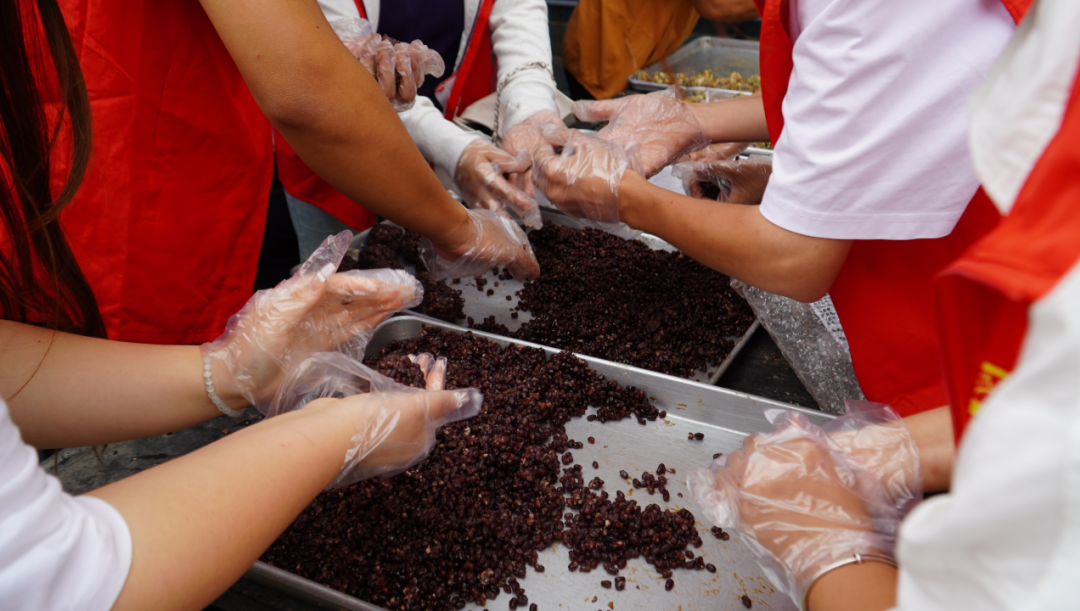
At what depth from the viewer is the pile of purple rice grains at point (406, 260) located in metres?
2.51

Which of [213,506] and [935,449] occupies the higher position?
[213,506]

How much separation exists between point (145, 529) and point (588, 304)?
1819 millimetres

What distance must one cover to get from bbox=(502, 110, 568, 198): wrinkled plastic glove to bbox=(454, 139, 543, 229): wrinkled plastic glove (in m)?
0.03

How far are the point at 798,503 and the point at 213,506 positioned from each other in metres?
1.05

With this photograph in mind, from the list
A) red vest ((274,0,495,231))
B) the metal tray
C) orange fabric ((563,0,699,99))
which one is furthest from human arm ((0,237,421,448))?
the metal tray

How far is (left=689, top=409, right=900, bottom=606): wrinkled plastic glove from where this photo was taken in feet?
3.75

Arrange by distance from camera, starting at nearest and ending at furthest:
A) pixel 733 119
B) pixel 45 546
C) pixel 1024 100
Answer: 1. pixel 1024 100
2. pixel 45 546
3. pixel 733 119

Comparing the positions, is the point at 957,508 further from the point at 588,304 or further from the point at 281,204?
the point at 281,204

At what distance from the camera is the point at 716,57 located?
16.9ft

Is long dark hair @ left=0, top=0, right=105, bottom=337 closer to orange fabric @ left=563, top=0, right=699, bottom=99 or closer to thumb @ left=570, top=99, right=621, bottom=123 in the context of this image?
thumb @ left=570, top=99, right=621, bottom=123

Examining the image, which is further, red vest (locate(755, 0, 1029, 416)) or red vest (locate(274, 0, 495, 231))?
red vest (locate(274, 0, 495, 231))

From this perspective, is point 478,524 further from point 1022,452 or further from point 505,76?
point 505,76

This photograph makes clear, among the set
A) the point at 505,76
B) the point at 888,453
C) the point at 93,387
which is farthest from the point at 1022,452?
the point at 505,76

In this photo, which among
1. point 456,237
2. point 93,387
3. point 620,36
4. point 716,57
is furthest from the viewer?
point 716,57
